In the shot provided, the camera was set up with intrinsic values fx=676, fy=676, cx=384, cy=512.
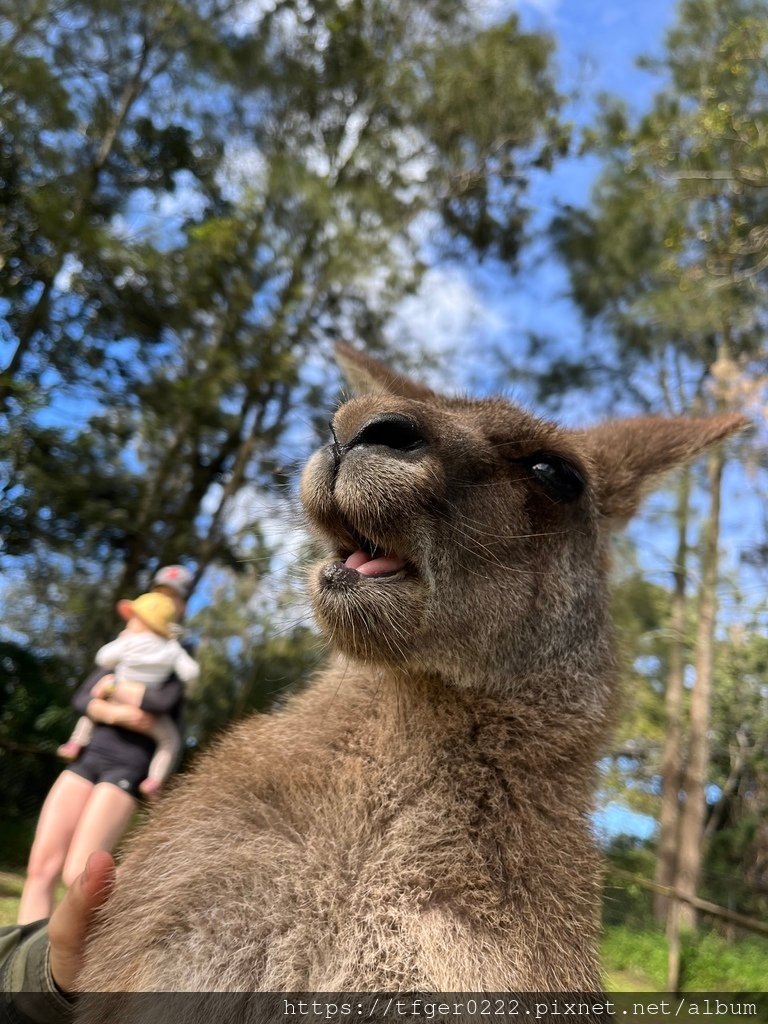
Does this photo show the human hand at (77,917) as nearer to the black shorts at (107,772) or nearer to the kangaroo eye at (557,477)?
the black shorts at (107,772)

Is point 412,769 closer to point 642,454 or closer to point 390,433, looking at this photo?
point 390,433

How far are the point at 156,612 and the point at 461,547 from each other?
2355 mm

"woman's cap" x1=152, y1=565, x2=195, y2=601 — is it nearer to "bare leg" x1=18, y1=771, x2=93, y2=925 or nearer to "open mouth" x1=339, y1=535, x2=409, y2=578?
"bare leg" x1=18, y1=771, x2=93, y2=925

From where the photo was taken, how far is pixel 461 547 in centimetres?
183

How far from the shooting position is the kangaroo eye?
2180 millimetres

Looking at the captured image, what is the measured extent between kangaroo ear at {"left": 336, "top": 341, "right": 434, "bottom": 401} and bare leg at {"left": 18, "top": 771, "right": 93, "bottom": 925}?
2.28m

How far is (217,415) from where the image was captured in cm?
1111

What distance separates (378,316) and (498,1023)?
41.5 feet

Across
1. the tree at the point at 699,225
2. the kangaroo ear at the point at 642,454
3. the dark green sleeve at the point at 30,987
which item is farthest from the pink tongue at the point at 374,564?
the tree at the point at 699,225

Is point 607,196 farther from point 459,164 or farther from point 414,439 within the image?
point 414,439

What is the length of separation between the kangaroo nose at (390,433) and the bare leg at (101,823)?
2.27m

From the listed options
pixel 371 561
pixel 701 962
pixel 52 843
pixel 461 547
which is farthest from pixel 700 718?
pixel 371 561

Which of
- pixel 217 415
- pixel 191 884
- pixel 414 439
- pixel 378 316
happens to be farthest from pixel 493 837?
pixel 378 316

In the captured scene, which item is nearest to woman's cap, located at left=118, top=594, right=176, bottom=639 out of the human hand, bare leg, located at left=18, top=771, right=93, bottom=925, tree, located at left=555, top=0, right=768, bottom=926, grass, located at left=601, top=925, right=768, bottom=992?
bare leg, located at left=18, top=771, right=93, bottom=925
